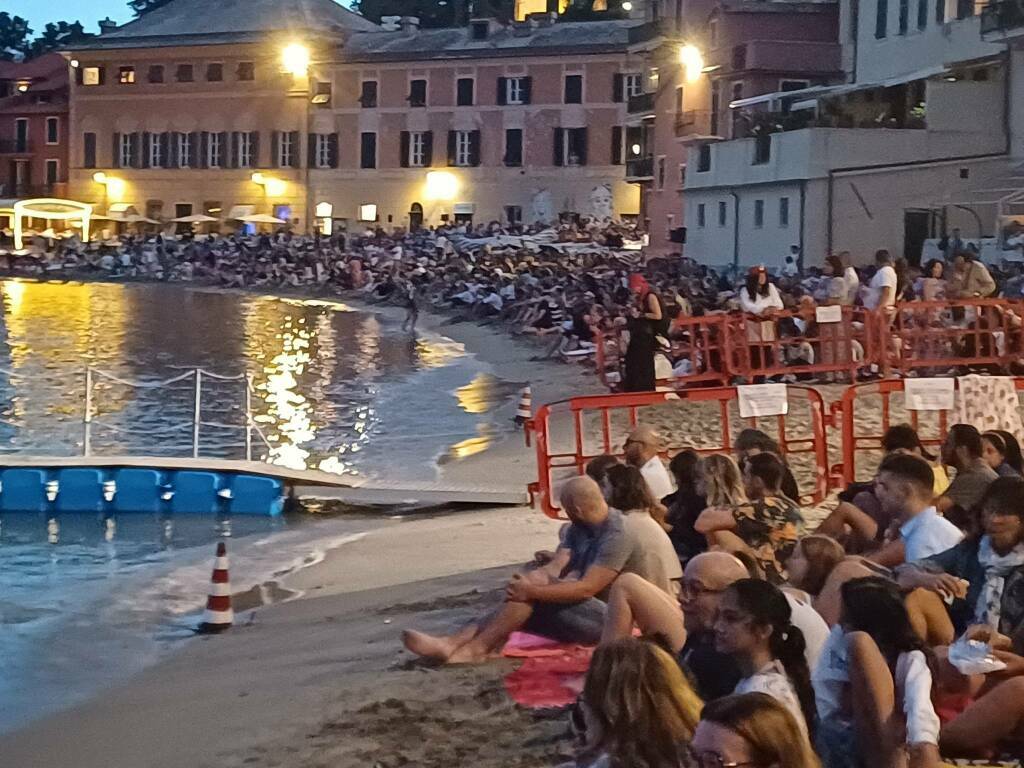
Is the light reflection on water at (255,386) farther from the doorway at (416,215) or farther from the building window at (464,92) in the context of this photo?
Result: the building window at (464,92)

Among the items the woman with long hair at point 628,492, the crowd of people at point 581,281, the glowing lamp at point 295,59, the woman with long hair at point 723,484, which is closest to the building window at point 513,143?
the crowd of people at point 581,281

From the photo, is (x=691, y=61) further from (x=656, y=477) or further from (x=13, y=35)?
(x=13, y=35)

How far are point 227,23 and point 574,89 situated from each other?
20.4m

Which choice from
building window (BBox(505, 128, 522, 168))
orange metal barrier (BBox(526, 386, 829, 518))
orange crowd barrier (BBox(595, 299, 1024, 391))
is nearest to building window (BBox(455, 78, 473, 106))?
building window (BBox(505, 128, 522, 168))

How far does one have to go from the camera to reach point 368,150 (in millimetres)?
82250

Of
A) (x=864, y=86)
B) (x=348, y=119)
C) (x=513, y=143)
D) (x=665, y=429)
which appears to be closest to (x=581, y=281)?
(x=864, y=86)

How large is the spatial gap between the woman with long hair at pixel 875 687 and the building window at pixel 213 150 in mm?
81340

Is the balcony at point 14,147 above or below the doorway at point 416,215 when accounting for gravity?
above

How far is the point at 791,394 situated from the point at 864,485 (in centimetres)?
581

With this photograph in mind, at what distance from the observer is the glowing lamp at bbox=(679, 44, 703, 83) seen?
52.0 m

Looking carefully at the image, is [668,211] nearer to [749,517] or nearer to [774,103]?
[774,103]

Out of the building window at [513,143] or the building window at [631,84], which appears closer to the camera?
the building window at [631,84]

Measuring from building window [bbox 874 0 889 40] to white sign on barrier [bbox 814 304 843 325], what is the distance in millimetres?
23090

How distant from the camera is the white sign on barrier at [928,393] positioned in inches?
520
